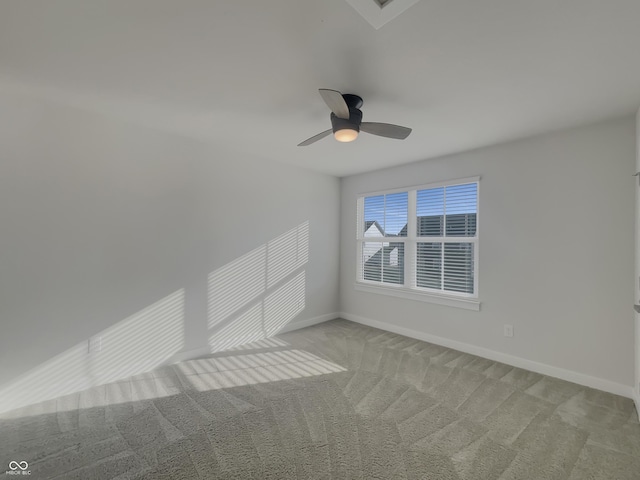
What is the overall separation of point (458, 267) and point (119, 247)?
374cm

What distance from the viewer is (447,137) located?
298 centimetres

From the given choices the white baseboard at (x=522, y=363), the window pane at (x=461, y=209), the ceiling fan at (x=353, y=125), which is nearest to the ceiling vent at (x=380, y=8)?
the ceiling fan at (x=353, y=125)

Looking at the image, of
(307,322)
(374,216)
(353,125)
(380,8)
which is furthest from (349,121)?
(307,322)

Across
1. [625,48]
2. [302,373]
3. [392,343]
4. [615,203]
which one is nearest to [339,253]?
[392,343]

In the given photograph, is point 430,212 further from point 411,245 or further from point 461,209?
point 411,245

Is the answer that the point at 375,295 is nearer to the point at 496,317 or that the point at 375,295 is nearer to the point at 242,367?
the point at 496,317

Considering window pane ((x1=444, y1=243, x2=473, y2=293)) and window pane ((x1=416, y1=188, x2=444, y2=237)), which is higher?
window pane ((x1=416, y1=188, x2=444, y2=237))

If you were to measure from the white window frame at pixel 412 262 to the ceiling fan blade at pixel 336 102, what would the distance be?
7.07ft

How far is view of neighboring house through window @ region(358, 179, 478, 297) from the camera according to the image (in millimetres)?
3463

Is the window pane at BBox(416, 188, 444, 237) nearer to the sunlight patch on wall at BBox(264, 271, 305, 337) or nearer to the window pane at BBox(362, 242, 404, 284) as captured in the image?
the window pane at BBox(362, 242, 404, 284)

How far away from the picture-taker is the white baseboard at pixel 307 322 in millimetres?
4088

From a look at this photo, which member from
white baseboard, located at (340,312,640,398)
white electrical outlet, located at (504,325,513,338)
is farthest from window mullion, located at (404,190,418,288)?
white electrical outlet, located at (504,325,513,338)

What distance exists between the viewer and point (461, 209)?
11.5 ft

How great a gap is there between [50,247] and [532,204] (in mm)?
4491
